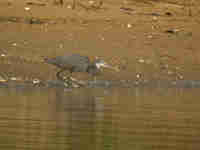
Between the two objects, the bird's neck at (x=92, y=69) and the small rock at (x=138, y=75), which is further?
the small rock at (x=138, y=75)

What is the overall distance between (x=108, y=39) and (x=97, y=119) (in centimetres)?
962

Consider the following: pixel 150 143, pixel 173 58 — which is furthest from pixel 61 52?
pixel 150 143

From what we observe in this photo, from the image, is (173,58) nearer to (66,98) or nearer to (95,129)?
(66,98)

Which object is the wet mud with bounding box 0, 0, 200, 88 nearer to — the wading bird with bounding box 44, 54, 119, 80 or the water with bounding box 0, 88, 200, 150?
the wading bird with bounding box 44, 54, 119, 80

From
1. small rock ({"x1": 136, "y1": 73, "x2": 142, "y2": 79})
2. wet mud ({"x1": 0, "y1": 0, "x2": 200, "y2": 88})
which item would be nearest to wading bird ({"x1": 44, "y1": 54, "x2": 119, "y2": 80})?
wet mud ({"x1": 0, "y1": 0, "x2": 200, "y2": 88})

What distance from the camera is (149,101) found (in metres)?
13.8

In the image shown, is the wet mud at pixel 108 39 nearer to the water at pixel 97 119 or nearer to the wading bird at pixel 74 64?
the wading bird at pixel 74 64

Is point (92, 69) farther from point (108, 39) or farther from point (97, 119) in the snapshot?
point (97, 119)

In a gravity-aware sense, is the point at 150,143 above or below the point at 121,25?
A: above

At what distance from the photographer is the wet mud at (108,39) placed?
702 inches

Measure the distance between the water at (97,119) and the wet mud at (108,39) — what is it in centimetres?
220

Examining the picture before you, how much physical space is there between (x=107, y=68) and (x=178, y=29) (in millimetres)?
3994

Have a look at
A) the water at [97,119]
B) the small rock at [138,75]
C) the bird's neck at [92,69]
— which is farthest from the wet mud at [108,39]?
the water at [97,119]

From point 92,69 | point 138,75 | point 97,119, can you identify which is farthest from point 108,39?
point 97,119
